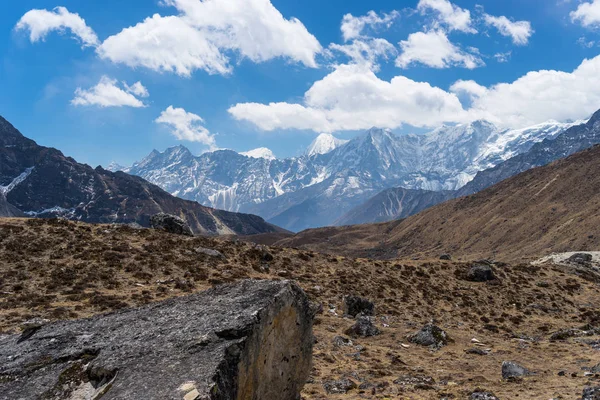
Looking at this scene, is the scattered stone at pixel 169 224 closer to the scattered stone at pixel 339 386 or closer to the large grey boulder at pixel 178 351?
the scattered stone at pixel 339 386

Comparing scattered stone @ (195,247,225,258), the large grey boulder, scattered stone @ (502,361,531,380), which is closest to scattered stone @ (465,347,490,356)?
scattered stone @ (502,361,531,380)

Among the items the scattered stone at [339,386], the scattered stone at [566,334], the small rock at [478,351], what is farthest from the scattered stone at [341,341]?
the scattered stone at [566,334]

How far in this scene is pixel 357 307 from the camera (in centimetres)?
2880

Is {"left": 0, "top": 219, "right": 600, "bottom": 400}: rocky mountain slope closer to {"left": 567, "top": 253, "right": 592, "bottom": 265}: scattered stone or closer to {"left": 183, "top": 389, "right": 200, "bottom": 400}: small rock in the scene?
{"left": 183, "top": 389, "right": 200, "bottom": 400}: small rock

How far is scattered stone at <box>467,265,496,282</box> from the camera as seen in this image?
137ft

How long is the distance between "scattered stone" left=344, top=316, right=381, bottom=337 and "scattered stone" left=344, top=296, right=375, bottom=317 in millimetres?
3113

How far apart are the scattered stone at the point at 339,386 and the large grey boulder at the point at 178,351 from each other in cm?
383

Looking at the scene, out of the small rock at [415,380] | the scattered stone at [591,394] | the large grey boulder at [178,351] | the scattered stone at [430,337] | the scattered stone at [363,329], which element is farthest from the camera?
the scattered stone at [363,329]

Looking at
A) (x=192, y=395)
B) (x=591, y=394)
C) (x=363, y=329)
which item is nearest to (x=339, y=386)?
(x=591, y=394)

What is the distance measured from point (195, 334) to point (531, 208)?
212360 mm

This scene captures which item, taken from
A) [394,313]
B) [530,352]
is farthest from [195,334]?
[394,313]

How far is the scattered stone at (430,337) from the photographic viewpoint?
2280 cm

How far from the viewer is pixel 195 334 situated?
9016 mm

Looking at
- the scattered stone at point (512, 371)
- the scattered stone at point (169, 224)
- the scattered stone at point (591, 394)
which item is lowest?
the scattered stone at point (512, 371)
